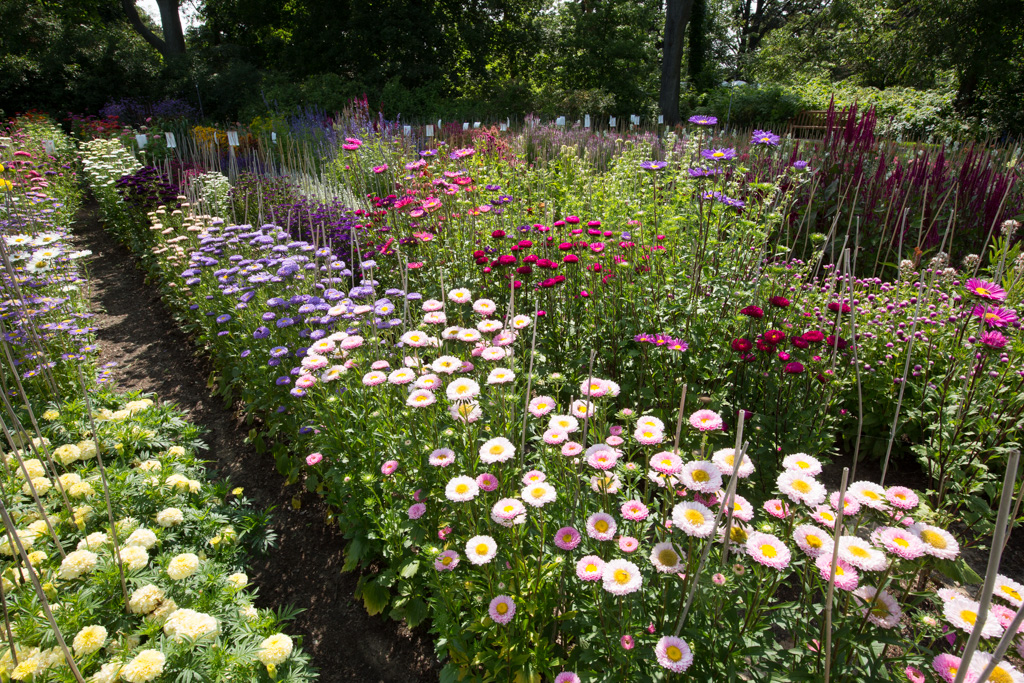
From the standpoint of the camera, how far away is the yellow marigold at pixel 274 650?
161 centimetres

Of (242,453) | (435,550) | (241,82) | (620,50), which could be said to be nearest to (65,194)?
(242,453)

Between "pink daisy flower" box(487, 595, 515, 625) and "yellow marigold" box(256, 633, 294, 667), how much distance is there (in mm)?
687

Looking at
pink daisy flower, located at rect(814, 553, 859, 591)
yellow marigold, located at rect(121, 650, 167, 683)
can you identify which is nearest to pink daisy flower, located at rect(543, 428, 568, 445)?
pink daisy flower, located at rect(814, 553, 859, 591)

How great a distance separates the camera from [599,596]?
4.64ft

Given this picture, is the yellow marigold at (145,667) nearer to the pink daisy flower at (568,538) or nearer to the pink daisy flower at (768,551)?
the pink daisy flower at (568,538)

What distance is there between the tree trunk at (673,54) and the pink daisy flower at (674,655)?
1485 centimetres

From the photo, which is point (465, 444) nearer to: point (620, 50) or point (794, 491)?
point (794, 491)

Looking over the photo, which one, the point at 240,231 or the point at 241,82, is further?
the point at 241,82

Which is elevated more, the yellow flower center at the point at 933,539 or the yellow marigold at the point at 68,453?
the yellow flower center at the point at 933,539

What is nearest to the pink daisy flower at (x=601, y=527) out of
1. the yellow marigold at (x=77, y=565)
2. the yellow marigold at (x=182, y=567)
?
the yellow marigold at (x=182, y=567)

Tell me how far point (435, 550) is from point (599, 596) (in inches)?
22.3

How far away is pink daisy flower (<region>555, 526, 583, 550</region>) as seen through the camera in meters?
1.45

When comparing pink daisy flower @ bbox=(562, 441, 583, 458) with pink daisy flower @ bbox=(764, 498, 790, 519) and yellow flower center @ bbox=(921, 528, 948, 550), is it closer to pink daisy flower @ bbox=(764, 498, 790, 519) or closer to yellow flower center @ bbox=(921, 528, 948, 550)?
pink daisy flower @ bbox=(764, 498, 790, 519)

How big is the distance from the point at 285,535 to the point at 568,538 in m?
1.81
